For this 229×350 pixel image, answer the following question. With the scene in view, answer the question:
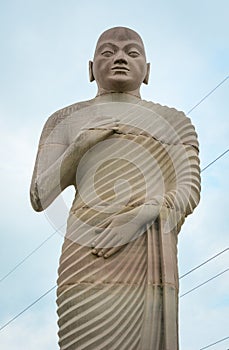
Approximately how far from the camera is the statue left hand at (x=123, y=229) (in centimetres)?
569

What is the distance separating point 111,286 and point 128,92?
6.66 feet

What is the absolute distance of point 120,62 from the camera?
6.50 meters

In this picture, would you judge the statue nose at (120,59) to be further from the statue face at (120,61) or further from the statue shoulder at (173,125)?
the statue shoulder at (173,125)

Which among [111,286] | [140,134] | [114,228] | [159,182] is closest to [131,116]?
[140,134]

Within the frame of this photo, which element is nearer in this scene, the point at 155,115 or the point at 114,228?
the point at 114,228

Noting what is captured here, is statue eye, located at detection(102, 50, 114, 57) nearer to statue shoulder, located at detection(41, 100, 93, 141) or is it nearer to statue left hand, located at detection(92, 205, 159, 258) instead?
statue shoulder, located at detection(41, 100, 93, 141)

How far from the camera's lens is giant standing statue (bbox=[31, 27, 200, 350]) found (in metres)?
5.43

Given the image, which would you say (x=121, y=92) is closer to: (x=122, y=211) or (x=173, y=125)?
(x=173, y=125)

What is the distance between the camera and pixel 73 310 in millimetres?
5566

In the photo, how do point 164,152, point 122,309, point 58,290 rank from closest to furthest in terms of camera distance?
1. point 122,309
2. point 58,290
3. point 164,152

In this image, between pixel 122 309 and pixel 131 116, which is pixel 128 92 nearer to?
pixel 131 116

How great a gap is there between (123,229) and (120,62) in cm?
172

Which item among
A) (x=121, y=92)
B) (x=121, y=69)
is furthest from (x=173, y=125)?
(x=121, y=69)

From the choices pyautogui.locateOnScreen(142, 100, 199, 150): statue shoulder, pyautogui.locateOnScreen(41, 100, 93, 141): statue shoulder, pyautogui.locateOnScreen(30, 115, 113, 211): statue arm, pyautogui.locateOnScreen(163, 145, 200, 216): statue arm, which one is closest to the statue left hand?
pyautogui.locateOnScreen(163, 145, 200, 216): statue arm
